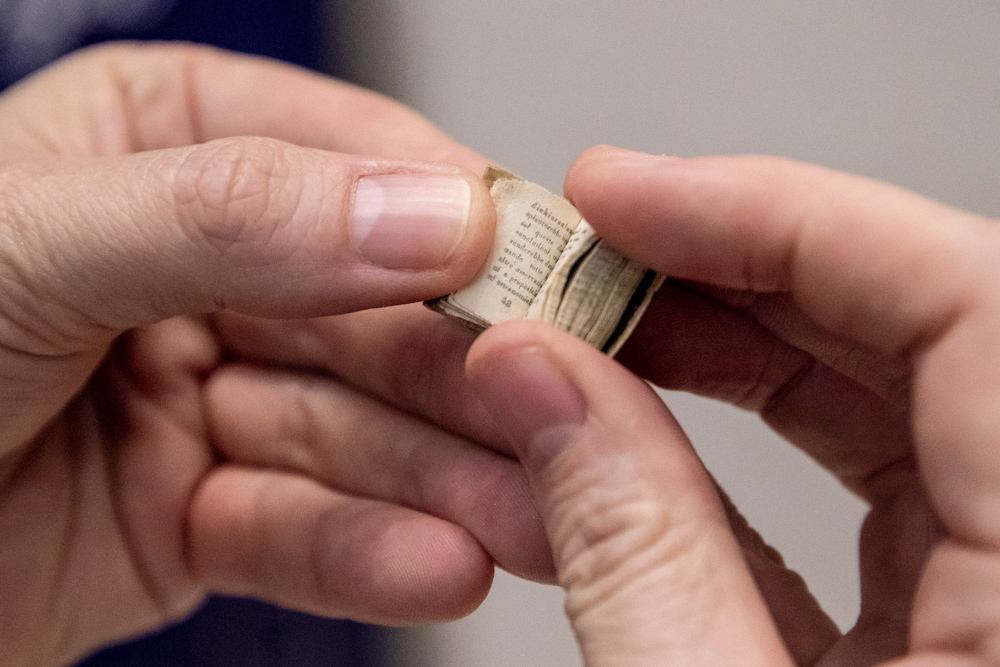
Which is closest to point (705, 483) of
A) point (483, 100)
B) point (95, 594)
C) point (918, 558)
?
point (918, 558)

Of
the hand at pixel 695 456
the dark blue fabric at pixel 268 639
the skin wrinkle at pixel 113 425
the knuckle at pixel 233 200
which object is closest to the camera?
the hand at pixel 695 456

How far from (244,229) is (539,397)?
1.04ft

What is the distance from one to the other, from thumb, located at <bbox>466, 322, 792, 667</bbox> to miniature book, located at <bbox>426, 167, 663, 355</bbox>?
0.24 feet

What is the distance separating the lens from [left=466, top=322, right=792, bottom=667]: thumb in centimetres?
55

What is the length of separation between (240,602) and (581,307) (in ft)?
4.14

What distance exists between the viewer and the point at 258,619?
1.59 m

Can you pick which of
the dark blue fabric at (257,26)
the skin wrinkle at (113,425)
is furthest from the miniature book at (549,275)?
the dark blue fabric at (257,26)

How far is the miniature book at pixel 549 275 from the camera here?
696 mm

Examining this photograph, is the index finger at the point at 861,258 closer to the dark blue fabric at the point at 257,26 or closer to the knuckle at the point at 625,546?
the knuckle at the point at 625,546

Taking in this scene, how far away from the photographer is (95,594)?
1052mm

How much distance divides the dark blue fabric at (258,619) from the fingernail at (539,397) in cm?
116

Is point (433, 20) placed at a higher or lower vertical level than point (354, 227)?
higher

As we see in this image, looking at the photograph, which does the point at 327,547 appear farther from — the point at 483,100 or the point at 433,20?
the point at 433,20

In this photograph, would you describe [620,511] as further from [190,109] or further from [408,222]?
[190,109]
